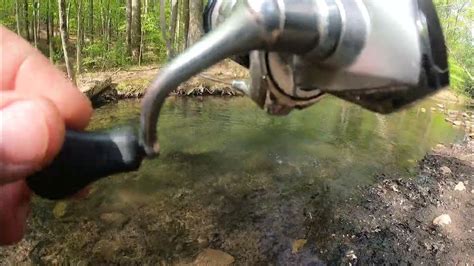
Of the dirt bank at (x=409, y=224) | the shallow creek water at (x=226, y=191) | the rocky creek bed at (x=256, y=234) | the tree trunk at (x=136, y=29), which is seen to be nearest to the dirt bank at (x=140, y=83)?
the shallow creek water at (x=226, y=191)

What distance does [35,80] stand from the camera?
0.95 m

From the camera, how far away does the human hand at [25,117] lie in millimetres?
789

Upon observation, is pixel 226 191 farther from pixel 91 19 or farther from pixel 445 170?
pixel 91 19

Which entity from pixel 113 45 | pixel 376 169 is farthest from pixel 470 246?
pixel 113 45

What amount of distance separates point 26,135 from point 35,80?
0.21 meters

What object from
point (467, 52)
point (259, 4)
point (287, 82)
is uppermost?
point (259, 4)

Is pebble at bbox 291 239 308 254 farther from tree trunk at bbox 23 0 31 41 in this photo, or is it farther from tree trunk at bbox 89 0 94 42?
tree trunk at bbox 89 0 94 42

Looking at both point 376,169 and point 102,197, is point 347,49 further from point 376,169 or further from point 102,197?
point 376,169

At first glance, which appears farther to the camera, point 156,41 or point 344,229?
point 156,41

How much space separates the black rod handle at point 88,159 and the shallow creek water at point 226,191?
2.35 metres

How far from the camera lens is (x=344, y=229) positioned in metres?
4.69

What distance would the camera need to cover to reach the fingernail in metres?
0.78

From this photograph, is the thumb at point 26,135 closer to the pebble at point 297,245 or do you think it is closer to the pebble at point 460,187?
the pebble at point 297,245

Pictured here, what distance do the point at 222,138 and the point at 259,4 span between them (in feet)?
22.0
